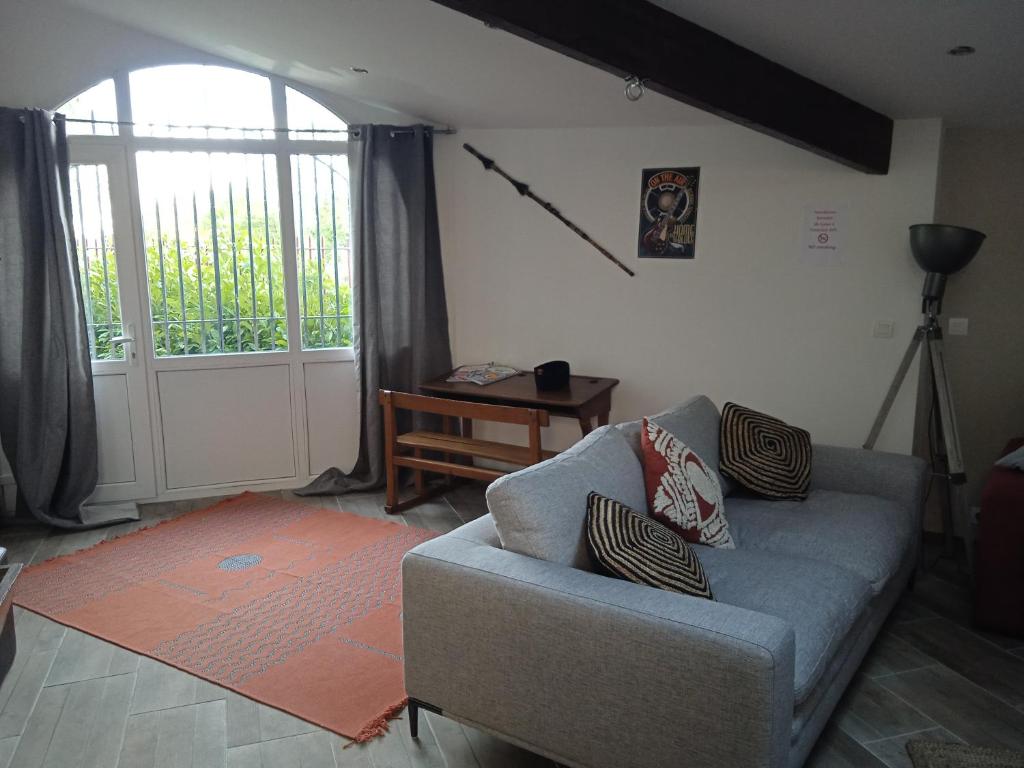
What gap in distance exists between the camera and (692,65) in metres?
2.39

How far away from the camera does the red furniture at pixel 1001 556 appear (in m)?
2.75

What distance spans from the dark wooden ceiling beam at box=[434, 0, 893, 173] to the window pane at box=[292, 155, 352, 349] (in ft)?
8.12

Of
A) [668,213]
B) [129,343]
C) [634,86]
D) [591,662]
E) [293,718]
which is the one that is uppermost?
[634,86]

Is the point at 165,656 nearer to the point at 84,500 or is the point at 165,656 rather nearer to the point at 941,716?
the point at 84,500

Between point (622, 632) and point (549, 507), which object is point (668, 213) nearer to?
point (549, 507)

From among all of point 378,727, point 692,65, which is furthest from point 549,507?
point 692,65

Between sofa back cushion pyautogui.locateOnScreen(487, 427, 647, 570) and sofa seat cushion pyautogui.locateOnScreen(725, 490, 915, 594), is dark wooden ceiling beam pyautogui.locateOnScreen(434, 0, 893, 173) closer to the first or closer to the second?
sofa back cushion pyautogui.locateOnScreen(487, 427, 647, 570)

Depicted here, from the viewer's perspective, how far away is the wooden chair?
362cm

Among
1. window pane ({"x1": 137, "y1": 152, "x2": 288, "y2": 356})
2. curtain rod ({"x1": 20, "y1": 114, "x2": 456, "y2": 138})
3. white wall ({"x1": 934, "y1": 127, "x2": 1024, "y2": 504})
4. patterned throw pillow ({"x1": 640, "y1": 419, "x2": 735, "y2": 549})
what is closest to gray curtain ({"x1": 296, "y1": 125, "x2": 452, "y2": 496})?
curtain rod ({"x1": 20, "y1": 114, "x2": 456, "y2": 138})

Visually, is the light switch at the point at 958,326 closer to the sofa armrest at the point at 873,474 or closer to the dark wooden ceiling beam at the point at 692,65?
the sofa armrest at the point at 873,474

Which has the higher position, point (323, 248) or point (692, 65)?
point (692, 65)

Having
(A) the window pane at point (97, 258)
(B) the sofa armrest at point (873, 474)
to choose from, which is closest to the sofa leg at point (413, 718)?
(B) the sofa armrest at point (873, 474)

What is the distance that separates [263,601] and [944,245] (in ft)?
10.2

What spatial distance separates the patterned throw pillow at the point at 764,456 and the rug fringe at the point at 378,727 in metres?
1.50
